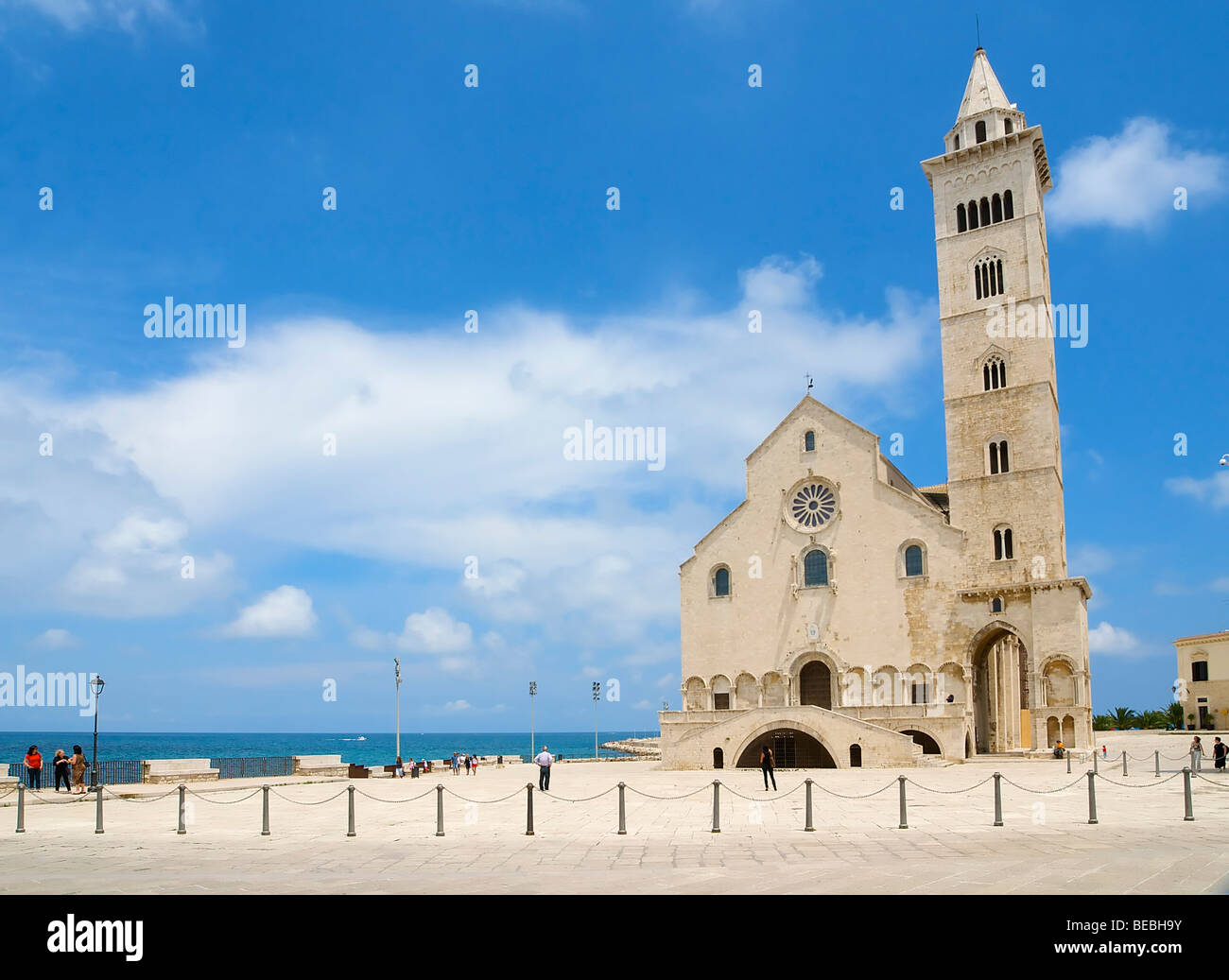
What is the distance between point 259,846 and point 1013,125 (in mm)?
53004

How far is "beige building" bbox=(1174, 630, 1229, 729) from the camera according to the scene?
224 ft

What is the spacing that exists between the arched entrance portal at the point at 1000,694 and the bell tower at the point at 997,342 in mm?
5215

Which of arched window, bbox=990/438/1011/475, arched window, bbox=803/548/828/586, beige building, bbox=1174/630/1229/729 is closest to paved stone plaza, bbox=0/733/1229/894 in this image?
arched window, bbox=803/548/828/586

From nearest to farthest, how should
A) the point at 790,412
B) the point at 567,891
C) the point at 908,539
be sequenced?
the point at 567,891 < the point at 908,539 < the point at 790,412

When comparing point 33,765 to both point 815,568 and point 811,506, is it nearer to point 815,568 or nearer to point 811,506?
point 815,568

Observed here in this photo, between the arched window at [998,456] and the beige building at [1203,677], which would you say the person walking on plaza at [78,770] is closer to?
the arched window at [998,456]

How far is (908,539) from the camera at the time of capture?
1973 inches

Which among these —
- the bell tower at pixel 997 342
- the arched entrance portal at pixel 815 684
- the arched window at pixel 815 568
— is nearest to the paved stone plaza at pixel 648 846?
the arched entrance portal at pixel 815 684

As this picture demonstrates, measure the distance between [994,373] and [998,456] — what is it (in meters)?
4.55

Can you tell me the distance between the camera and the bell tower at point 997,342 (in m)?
49.2

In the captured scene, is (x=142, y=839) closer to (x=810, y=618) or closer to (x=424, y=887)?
(x=424, y=887)
